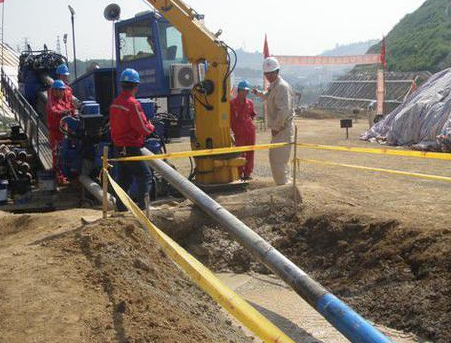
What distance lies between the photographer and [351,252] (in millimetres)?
6777

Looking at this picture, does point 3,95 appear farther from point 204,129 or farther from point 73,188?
point 204,129

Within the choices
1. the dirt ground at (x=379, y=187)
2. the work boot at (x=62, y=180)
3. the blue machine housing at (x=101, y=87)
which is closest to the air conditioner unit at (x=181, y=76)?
the blue machine housing at (x=101, y=87)

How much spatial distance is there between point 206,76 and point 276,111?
123 cm

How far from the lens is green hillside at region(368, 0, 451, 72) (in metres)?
38.5

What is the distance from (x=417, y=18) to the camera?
2391 inches

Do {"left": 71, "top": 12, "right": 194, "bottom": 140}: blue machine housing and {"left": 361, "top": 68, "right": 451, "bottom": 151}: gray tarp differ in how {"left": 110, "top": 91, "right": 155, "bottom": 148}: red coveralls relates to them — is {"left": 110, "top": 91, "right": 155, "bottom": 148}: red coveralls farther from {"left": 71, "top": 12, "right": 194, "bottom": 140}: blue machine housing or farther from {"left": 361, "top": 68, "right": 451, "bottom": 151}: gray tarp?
{"left": 361, "top": 68, "right": 451, "bottom": 151}: gray tarp

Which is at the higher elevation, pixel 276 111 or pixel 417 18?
pixel 417 18

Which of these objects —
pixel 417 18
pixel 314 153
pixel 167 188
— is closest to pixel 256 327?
pixel 167 188

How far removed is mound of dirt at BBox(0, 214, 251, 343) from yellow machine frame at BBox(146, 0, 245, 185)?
2676 millimetres

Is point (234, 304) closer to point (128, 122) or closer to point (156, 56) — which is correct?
point (128, 122)

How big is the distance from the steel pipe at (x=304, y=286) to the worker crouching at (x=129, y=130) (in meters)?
2.06

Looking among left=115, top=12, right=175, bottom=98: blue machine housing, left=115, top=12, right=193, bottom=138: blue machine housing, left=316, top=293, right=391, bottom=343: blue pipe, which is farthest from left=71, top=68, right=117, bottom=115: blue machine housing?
left=316, top=293, right=391, bottom=343: blue pipe

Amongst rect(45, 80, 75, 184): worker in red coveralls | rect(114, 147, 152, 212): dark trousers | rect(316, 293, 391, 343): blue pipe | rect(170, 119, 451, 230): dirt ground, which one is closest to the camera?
rect(316, 293, 391, 343): blue pipe

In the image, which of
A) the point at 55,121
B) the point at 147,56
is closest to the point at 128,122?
the point at 55,121
